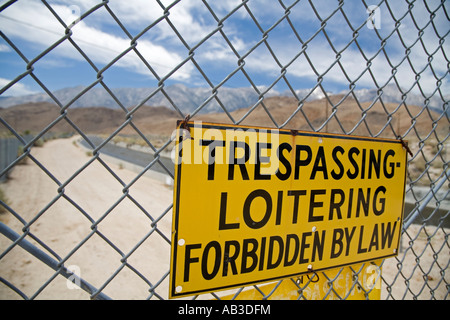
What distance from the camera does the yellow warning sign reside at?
115cm

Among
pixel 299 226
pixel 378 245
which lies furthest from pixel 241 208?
pixel 378 245

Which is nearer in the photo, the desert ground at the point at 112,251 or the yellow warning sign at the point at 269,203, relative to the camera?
the yellow warning sign at the point at 269,203

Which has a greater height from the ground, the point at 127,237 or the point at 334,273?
the point at 127,237

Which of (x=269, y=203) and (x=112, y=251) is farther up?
(x=112, y=251)

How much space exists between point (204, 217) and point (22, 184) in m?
19.9

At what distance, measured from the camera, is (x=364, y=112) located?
175cm

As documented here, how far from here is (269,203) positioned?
1285mm

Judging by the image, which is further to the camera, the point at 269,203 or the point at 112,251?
the point at 112,251

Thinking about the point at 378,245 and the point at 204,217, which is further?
the point at 378,245

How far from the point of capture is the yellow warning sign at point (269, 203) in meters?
1.15
